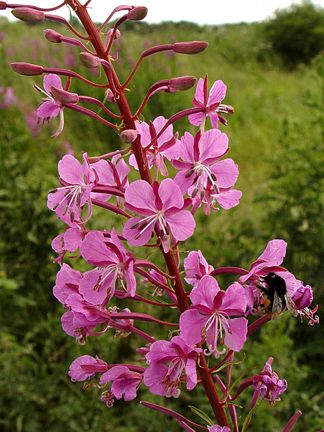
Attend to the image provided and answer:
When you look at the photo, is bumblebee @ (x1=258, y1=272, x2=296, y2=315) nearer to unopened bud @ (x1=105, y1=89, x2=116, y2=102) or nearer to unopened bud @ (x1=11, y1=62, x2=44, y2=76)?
unopened bud @ (x1=105, y1=89, x2=116, y2=102)

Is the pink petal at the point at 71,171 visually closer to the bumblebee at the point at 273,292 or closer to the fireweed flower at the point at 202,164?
the fireweed flower at the point at 202,164

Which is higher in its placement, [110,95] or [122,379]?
[110,95]

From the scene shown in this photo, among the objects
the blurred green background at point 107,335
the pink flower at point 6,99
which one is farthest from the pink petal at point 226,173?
the pink flower at point 6,99

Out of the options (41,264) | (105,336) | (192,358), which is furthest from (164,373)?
(41,264)

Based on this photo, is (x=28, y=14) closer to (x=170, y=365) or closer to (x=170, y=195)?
(x=170, y=195)

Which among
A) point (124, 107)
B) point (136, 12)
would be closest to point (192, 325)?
point (124, 107)

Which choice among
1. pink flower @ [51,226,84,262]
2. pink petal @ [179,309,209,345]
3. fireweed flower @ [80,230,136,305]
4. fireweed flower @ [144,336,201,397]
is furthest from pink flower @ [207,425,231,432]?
pink flower @ [51,226,84,262]

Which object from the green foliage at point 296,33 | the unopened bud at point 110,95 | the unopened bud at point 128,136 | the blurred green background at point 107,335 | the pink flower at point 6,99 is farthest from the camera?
the green foliage at point 296,33
